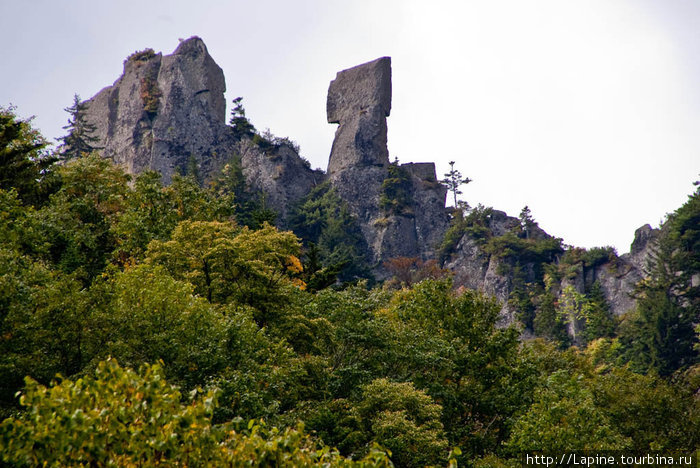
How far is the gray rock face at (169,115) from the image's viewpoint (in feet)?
237

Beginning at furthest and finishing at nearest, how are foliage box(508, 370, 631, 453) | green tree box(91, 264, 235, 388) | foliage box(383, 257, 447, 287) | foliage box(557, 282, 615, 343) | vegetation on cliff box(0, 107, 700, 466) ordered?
foliage box(383, 257, 447, 287) → foliage box(557, 282, 615, 343) → foliage box(508, 370, 631, 453) → green tree box(91, 264, 235, 388) → vegetation on cliff box(0, 107, 700, 466)

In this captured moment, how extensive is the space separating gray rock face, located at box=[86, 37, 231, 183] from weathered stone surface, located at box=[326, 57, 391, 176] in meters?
15.7

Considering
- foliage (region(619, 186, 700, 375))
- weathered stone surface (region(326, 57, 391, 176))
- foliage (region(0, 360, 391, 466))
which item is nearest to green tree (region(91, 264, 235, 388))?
foliage (region(0, 360, 391, 466))

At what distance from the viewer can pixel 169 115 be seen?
73.4m

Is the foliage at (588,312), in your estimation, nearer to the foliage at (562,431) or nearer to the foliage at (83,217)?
the foliage at (562,431)

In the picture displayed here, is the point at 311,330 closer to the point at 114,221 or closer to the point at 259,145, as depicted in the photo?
the point at 114,221

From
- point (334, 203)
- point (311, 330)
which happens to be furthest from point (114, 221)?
point (334, 203)

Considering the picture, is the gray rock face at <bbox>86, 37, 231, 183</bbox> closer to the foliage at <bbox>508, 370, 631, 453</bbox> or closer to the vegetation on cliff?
the vegetation on cliff

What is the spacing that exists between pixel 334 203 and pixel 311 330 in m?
49.5

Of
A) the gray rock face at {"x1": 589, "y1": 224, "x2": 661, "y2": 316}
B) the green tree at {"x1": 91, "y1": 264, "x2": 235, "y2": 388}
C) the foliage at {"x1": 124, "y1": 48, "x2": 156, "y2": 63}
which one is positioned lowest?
the green tree at {"x1": 91, "y1": 264, "x2": 235, "y2": 388}

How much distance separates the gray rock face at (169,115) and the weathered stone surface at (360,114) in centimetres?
1575

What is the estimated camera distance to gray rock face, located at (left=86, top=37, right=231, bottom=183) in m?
72.4

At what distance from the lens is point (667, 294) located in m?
50.3

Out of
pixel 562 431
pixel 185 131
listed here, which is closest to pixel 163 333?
pixel 562 431
